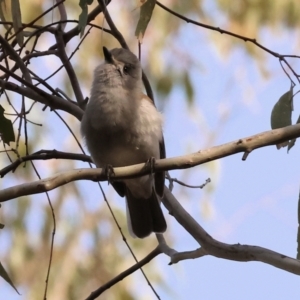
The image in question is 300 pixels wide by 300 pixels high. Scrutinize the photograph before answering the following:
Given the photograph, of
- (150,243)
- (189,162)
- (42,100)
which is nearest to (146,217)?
(42,100)

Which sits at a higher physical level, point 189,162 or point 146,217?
point 146,217

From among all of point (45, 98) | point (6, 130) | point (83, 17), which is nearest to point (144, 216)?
point (45, 98)

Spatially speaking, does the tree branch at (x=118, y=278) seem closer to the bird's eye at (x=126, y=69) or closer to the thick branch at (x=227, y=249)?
the thick branch at (x=227, y=249)

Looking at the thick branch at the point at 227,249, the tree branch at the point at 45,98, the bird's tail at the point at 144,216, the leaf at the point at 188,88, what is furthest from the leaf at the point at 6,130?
the leaf at the point at 188,88

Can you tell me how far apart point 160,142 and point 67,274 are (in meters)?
1.86

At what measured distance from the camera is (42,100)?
6.68ft

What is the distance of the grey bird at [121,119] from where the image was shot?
7.41 feet

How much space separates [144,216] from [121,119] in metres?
0.55

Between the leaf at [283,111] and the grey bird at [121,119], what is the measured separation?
1.53ft

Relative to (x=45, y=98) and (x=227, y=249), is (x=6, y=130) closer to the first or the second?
(x=45, y=98)

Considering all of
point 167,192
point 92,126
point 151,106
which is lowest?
point 167,192

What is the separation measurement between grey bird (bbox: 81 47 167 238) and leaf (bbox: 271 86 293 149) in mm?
465

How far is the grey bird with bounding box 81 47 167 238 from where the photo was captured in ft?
7.41

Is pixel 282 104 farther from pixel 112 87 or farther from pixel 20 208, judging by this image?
pixel 20 208
